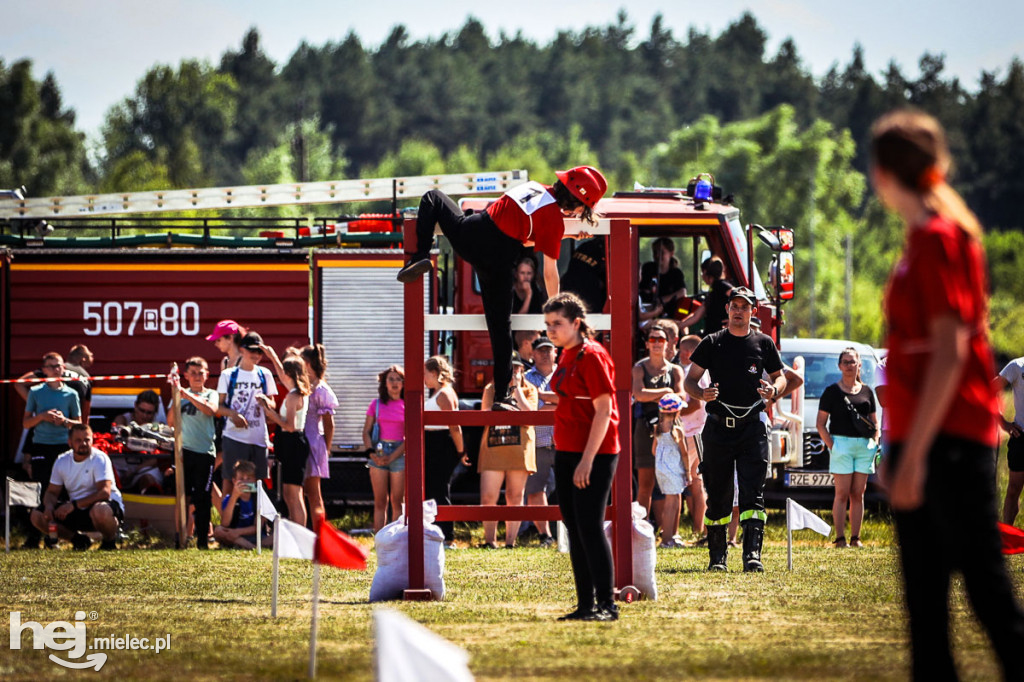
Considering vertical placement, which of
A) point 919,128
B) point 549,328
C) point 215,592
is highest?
point 919,128

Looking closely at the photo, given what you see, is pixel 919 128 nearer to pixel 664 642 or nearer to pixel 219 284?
pixel 664 642

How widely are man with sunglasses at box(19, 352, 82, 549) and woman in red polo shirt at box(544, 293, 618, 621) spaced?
7.36 metres

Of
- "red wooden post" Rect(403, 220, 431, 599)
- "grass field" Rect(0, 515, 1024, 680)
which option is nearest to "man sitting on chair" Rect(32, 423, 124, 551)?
"grass field" Rect(0, 515, 1024, 680)

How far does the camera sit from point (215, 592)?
30.5ft

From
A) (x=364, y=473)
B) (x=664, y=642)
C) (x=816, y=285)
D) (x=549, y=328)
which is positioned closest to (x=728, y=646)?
(x=664, y=642)

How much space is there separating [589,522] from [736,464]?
10.1ft

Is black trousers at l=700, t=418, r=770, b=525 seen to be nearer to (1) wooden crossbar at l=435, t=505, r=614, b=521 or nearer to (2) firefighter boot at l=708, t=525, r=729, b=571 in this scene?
(2) firefighter boot at l=708, t=525, r=729, b=571

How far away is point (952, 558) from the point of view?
14.7ft

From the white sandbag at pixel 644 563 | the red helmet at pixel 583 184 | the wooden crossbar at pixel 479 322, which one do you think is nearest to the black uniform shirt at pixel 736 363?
the wooden crossbar at pixel 479 322

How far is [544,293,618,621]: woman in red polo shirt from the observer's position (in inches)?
290

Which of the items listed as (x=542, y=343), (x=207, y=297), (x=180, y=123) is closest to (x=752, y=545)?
(x=542, y=343)

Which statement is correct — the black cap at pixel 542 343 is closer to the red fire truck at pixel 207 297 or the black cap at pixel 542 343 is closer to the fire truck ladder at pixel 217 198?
the red fire truck at pixel 207 297

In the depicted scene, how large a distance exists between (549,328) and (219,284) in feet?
29.0

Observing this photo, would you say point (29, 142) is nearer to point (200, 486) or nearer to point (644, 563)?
point (200, 486)
